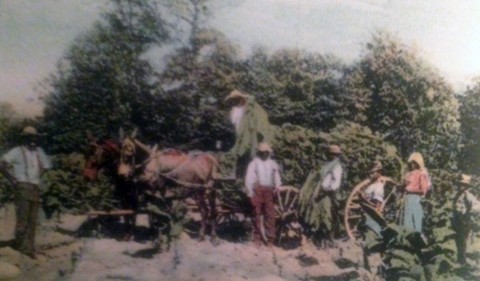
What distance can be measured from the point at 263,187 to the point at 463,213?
978 millimetres

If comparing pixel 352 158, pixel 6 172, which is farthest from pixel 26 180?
pixel 352 158

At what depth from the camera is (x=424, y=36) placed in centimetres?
264

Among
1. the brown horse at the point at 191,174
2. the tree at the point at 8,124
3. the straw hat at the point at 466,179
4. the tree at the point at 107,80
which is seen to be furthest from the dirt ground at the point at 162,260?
the straw hat at the point at 466,179

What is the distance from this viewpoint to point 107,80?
2143 mm

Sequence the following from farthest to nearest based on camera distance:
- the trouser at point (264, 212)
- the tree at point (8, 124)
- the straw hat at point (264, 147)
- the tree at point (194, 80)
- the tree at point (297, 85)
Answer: the trouser at point (264, 212) < the straw hat at point (264, 147) < the tree at point (297, 85) < the tree at point (194, 80) < the tree at point (8, 124)

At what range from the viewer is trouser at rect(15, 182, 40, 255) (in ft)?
7.06

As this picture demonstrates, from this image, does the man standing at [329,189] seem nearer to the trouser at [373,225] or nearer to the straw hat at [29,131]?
the trouser at [373,225]

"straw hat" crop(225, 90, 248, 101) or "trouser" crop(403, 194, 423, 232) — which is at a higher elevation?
"straw hat" crop(225, 90, 248, 101)

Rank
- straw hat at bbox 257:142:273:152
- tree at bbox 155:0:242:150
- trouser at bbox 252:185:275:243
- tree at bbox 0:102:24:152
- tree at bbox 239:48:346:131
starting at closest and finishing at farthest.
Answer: tree at bbox 0:102:24:152
tree at bbox 155:0:242:150
tree at bbox 239:48:346:131
straw hat at bbox 257:142:273:152
trouser at bbox 252:185:275:243

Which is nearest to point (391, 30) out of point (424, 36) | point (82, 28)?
point (424, 36)

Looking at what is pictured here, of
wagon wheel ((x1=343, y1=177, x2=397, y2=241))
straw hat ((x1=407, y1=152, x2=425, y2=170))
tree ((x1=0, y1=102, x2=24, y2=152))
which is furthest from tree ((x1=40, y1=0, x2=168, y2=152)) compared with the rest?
straw hat ((x1=407, y1=152, x2=425, y2=170))

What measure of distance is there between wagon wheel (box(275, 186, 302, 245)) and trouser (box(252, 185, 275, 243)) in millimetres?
23

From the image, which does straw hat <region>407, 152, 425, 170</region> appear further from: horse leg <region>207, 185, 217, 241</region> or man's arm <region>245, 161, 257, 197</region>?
horse leg <region>207, 185, 217, 241</region>

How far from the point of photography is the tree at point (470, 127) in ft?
8.80
